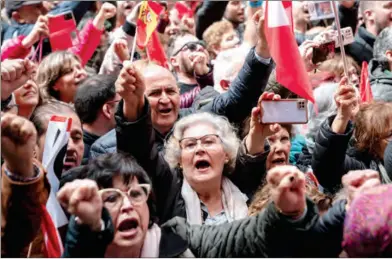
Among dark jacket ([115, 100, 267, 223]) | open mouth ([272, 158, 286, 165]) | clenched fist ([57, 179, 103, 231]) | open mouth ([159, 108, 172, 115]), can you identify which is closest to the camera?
clenched fist ([57, 179, 103, 231])

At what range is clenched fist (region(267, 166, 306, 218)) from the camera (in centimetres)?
427

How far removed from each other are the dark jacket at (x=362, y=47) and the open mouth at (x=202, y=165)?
10.4 ft

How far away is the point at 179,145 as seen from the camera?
5.73 meters

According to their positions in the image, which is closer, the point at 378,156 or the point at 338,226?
the point at 338,226

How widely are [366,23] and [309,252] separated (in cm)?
443

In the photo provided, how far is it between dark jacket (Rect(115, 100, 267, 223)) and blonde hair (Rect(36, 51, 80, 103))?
173cm

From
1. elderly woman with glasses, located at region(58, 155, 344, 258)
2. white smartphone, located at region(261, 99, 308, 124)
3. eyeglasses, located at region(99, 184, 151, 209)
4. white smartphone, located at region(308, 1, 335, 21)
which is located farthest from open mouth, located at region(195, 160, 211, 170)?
white smartphone, located at region(308, 1, 335, 21)

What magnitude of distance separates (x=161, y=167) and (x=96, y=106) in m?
1.42

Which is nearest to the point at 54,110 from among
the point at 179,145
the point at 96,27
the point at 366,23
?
the point at 179,145

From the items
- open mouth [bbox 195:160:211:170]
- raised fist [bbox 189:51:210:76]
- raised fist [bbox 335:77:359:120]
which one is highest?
raised fist [bbox 335:77:359:120]

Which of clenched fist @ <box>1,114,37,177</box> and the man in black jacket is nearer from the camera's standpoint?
clenched fist @ <box>1,114,37,177</box>

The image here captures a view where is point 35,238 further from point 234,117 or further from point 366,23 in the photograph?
point 366,23

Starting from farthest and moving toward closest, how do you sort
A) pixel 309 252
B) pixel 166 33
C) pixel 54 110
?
pixel 166 33 < pixel 54 110 < pixel 309 252

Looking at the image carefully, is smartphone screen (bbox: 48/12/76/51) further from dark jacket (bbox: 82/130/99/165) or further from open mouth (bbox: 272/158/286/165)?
open mouth (bbox: 272/158/286/165)
